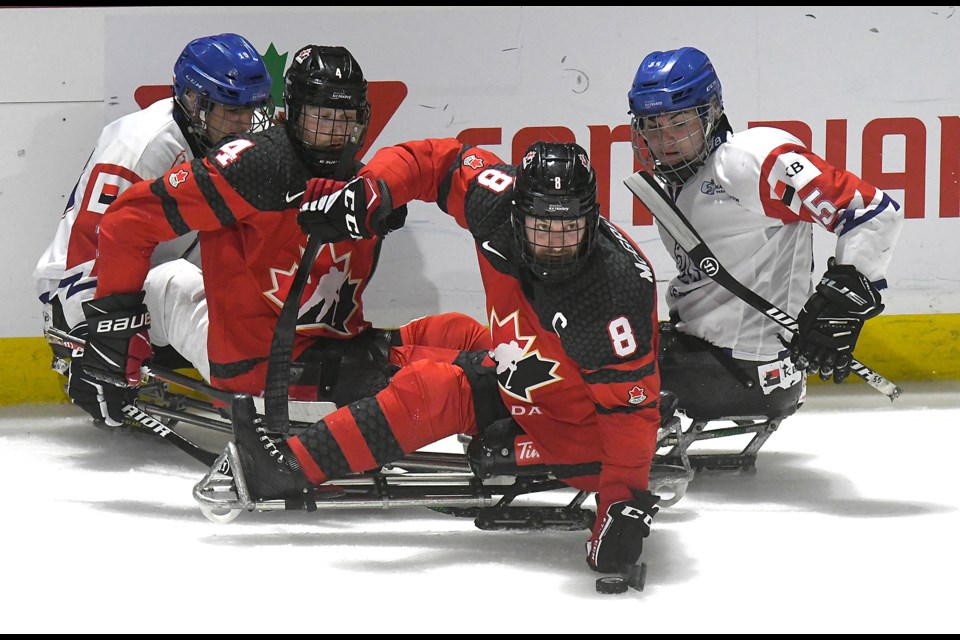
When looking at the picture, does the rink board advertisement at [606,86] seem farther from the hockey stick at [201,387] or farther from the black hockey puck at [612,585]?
the black hockey puck at [612,585]

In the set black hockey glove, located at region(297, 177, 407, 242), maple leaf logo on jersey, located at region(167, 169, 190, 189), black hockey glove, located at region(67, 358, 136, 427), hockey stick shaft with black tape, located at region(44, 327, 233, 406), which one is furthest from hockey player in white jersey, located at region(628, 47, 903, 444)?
black hockey glove, located at region(67, 358, 136, 427)

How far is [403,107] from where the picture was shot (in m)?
4.51

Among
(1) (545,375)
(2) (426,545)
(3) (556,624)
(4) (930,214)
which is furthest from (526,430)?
(4) (930,214)

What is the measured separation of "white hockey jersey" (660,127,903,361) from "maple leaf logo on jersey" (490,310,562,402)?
2.82 ft

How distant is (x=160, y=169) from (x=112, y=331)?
681 mm

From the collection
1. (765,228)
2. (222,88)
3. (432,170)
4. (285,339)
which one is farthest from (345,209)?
(765,228)

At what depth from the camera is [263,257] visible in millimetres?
3619

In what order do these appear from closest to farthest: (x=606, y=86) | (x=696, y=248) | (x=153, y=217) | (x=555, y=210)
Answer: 1. (x=555, y=210)
2. (x=153, y=217)
3. (x=696, y=248)
4. (x=606, y=86)

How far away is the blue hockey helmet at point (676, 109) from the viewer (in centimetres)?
349

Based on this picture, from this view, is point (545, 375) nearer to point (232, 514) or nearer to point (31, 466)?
point (232, 514)

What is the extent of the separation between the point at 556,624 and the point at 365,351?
138 cm

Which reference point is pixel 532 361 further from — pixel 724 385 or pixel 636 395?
pixel 724 385

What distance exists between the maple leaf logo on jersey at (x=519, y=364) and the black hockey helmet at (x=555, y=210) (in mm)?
242

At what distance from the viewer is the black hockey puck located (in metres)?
2.80
